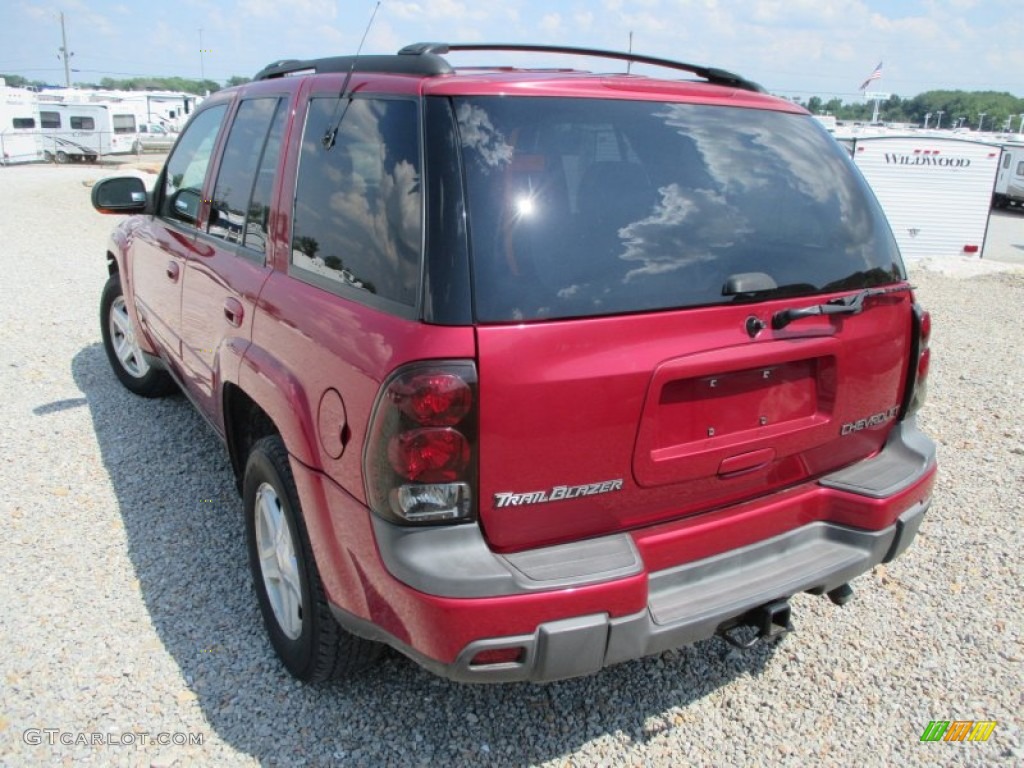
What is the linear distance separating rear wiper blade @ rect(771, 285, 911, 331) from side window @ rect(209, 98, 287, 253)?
174cm

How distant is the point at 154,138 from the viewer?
47125 mm

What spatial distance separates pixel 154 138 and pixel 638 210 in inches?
2043

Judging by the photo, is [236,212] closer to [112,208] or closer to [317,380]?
[317,380]

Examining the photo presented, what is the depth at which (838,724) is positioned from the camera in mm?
2627

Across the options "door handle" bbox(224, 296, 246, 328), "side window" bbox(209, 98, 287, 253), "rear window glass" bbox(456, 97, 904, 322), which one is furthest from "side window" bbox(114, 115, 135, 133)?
"rear window glass" bbox(456, 97, 904, 322)

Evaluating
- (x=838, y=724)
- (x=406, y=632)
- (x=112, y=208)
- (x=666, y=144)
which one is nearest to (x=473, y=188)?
(x=666, y=144)

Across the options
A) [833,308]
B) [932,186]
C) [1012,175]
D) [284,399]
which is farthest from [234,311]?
[1012,175]

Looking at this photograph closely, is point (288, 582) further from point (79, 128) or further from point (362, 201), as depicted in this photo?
point (79, 128)

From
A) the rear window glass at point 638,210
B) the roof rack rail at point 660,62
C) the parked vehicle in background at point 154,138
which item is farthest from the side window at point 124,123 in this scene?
the rear window glass at point 638,210

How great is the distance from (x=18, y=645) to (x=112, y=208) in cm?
238

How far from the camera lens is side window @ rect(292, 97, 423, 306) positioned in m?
2.03

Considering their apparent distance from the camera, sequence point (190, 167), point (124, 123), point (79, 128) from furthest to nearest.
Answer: point (124, 123) < point (79, 128) < point (190, 167)

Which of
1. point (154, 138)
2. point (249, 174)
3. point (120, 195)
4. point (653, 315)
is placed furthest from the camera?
point (154, 138)

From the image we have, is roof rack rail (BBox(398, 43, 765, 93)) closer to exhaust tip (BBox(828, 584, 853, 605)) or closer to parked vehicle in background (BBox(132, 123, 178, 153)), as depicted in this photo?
exhaust tip (BBox(828, 584, 853, 605))
